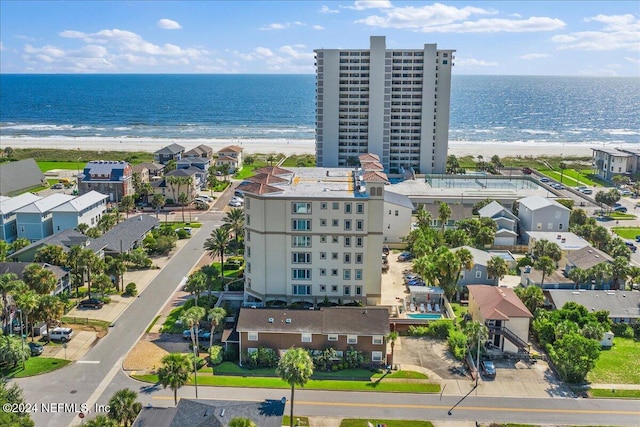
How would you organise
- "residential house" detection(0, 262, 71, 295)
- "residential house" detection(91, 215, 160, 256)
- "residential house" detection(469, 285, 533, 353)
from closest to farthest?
"residential house" detection(469, 285, 533, 353)
"residential house" detection(0, 262, 71, 295)
"residential house" detection(91, 215, 160, 256)

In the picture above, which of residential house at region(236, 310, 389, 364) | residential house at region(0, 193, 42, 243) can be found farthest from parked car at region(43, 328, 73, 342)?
residential house at region(0, 193, 42, 243)

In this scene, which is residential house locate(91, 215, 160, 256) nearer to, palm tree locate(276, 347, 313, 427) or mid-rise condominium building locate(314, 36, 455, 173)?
palm tree locate(276, 347, 313, 427)

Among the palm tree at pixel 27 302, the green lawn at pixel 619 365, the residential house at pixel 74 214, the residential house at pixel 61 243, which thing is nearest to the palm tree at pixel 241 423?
the palm tree at pixel 27 302

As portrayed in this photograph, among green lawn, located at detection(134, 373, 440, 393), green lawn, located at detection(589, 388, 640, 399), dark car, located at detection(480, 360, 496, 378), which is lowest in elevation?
green lawn, located at detection(589, 388, 640, 399)

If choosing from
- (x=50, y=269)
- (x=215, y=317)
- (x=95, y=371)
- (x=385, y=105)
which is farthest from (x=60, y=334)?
(x=385, y=105)

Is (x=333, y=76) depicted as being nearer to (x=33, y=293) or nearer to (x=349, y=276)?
(x=349, y=276)

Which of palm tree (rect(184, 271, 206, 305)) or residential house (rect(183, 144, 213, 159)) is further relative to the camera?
residential house (rect(183, 144, 213, 159))

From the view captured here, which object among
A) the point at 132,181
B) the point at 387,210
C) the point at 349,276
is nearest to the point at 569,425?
the point at 349,276
